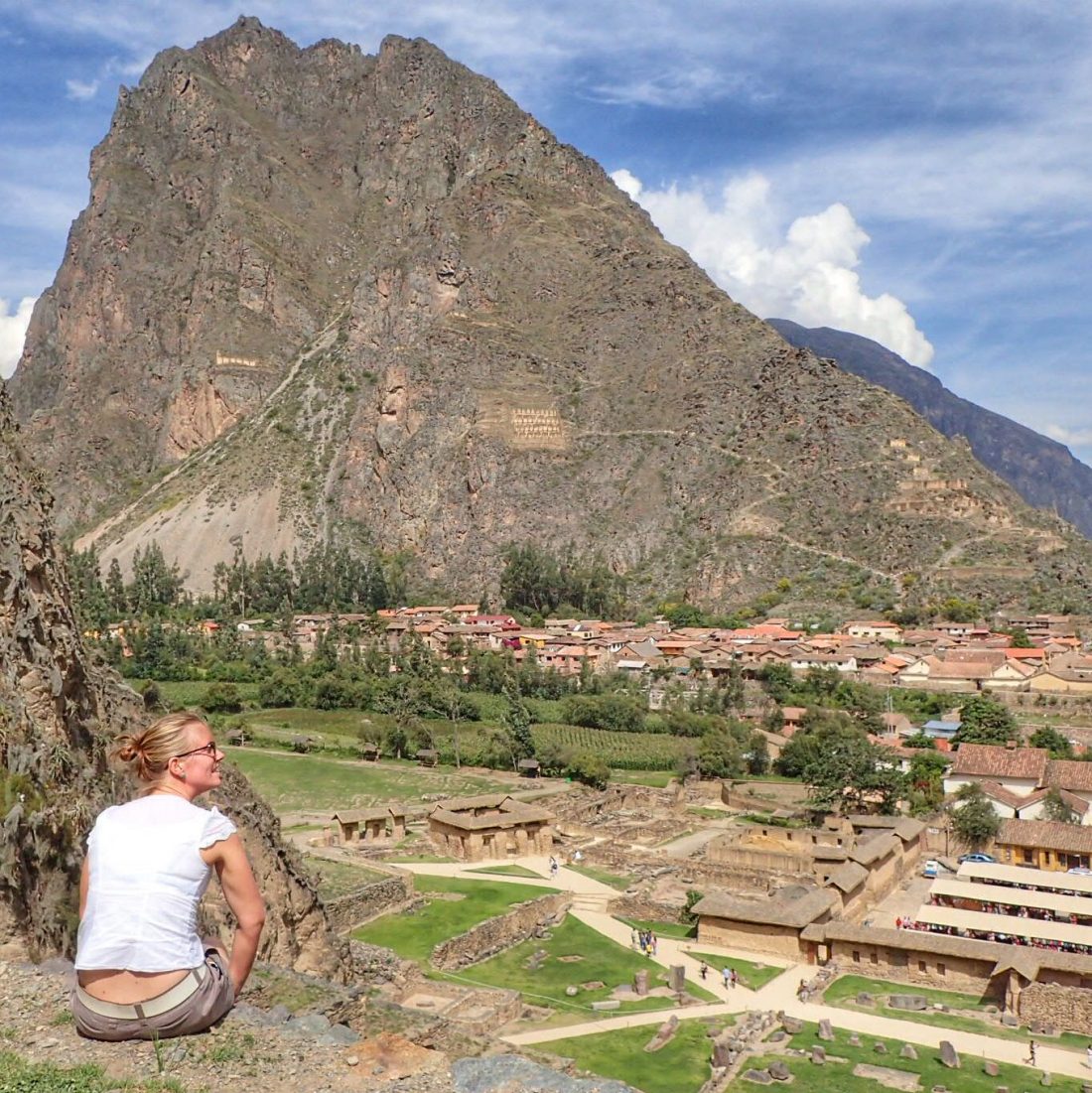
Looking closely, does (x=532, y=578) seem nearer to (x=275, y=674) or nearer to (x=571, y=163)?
(x=275, y=674)

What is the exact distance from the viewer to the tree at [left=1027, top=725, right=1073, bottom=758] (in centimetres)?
5859

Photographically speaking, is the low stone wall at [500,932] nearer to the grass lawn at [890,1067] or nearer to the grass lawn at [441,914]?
the grass lawn at [441,914]

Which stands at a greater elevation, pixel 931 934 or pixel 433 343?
pixel 433 343

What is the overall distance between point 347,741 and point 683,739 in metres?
21.7

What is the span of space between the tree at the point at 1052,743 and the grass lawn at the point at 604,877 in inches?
1177

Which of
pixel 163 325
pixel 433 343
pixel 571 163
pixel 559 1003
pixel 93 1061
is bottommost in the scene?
pixel 559 1003

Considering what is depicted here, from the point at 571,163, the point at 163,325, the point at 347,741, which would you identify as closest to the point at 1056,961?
the point at 347,741

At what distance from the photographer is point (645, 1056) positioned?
2411cm

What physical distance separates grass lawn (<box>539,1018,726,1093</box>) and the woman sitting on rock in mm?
18627

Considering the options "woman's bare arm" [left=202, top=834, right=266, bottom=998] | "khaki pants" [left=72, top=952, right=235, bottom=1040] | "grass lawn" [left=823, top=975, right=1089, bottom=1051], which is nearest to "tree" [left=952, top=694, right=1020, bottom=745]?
"grass lawn" [left=823, top=975, right=1089, bottom=1051]

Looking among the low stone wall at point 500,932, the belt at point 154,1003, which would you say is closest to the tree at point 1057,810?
the low stone wall at point 500,932

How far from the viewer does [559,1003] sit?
90.2 feet

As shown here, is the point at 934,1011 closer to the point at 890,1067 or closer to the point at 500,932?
the point at 890,1067

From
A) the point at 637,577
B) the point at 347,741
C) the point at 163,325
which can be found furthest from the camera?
the point at 163,325
